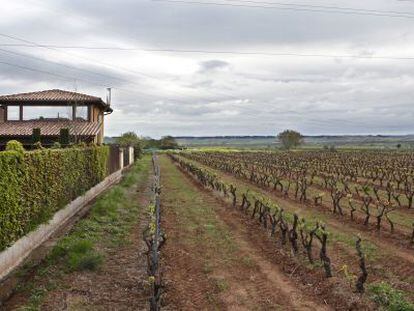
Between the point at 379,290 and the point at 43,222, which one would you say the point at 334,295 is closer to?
the point at 379,290

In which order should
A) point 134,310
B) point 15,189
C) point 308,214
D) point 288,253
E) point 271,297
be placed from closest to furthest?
point 134,310 < point 271,297 < point 15,189 < point 288,253 < point 308,214

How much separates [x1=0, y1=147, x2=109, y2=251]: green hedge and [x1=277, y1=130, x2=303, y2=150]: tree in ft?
378

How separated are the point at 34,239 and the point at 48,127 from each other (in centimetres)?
2189

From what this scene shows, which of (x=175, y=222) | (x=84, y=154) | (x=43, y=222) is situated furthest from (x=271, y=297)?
(x=84, y=154)

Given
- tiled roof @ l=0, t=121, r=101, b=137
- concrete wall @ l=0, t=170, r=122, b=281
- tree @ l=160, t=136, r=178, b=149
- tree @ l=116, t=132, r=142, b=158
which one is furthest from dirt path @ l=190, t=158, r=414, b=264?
tree @ l=160, t=136, r=178, b=149

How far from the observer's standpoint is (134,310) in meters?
9.02

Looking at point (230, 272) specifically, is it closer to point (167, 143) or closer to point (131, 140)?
point (131, 140)

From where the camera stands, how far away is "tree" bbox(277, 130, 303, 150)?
5290 inches

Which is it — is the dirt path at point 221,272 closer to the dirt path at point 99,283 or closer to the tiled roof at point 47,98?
the dirt path at point 99,283

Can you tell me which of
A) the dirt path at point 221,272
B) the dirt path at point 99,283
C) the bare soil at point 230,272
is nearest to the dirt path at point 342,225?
the bare soil at point 230,272

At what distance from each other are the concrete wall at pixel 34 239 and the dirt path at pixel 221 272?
10.7 ft

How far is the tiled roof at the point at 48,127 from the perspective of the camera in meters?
33.1

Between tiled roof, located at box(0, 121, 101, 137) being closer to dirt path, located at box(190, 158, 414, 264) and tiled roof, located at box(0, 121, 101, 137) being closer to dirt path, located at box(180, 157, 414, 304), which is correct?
dirt path, located at box(190, 158, 414, 264)

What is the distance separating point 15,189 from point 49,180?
3.81 m
